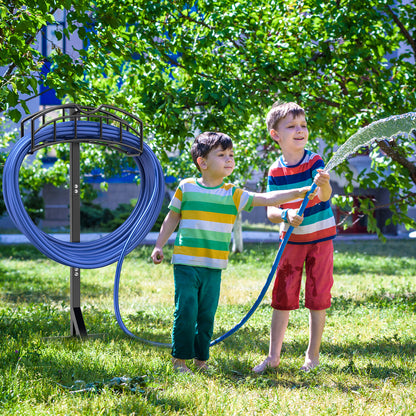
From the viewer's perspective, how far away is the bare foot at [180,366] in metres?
3.28

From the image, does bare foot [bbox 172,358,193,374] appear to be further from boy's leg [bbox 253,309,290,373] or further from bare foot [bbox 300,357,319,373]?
bare foot [bbox 300,357,319,373]

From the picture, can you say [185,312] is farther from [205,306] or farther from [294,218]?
[294,218]

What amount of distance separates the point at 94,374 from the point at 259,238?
14.0 metres

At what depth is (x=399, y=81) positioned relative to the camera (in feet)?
19.1

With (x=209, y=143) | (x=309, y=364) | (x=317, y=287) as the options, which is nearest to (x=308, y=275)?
(x=317, y=287)

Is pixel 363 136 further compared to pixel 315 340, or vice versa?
pixel 315 340

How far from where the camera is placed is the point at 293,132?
3395mm

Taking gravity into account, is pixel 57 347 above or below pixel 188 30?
below

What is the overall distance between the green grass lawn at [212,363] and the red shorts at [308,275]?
43 cm

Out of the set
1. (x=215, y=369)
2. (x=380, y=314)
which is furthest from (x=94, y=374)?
(x=380, y=314)

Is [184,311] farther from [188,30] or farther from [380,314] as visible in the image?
[188,30]

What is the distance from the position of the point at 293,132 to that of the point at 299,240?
70cm

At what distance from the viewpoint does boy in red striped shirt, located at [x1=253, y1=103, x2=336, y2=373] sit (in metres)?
3.39

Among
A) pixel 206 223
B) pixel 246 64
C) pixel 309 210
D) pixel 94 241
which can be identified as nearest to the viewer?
pixel 206 223
